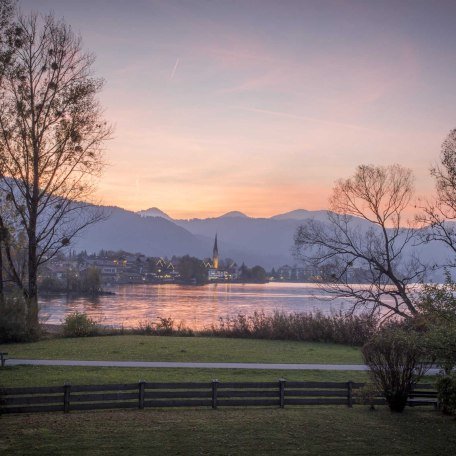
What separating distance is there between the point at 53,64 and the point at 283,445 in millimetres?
27479

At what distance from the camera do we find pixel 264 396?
1623 cm

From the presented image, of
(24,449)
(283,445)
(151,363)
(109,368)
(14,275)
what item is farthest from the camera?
(14,275)

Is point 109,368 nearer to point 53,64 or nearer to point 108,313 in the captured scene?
point 53,64

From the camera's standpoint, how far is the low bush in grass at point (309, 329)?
32.8 m

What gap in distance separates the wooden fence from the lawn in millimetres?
7125

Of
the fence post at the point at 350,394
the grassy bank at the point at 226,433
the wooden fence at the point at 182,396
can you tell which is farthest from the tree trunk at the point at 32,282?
the fence post at the point at 350,394

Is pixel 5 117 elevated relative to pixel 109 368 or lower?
elevated

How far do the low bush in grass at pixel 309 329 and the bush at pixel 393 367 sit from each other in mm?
15529

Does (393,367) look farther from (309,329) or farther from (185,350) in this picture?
(309,329)

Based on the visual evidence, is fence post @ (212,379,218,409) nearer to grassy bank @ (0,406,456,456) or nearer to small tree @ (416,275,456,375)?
grassy bank @ (0,406,456,456)

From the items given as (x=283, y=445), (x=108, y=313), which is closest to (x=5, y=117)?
(x=283, y=445)

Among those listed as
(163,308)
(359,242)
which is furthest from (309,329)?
(163,308)

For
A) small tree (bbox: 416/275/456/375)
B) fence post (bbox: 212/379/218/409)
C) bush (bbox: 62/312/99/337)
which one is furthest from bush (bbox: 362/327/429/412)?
bush (bbox: 62/312/99/337)

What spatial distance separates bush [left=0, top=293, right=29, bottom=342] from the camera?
96.0ft
